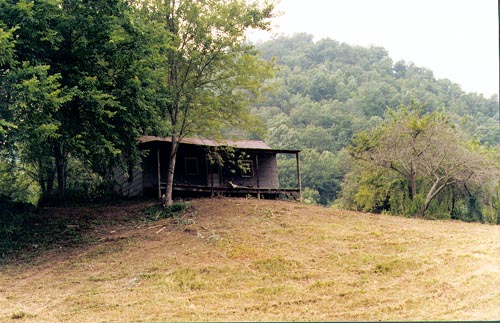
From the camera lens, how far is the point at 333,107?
6234 cm

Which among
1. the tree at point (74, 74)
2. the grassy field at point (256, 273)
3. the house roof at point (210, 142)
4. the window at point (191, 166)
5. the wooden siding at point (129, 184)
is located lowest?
the grassy field at point (256, 273)

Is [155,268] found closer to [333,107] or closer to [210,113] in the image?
[210,113]

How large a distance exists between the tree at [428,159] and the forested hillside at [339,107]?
16543mm

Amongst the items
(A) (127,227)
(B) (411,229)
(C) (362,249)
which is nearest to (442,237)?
(B) (411,229)

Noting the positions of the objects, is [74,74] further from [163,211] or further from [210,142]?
[210,142]

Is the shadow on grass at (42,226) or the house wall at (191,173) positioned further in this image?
the house wall at (191,173)

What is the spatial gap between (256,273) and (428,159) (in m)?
14.8

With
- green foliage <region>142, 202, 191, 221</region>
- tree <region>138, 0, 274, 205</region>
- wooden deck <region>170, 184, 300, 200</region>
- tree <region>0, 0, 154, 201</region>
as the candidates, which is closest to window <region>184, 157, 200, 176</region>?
wooden deck <region>170, 184, 300, 200</region>

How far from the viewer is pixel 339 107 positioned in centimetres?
6212

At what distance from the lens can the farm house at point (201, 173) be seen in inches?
880

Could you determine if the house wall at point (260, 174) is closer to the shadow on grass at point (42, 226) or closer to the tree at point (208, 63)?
the tree at point (208, 63)

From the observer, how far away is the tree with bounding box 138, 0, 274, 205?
1856cm

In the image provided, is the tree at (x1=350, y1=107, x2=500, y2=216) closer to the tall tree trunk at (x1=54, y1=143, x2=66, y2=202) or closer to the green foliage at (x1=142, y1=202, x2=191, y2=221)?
the green foliage at (x1=142, y1=202, x2=191, y2=221)

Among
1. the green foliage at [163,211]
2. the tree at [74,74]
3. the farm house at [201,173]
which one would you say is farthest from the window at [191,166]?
the tree at [74,74]
